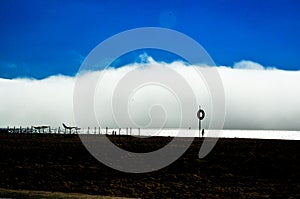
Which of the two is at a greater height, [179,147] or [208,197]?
[179,147]

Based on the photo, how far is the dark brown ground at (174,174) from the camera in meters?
38.2

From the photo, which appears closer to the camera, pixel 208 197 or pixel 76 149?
pixel 208 197

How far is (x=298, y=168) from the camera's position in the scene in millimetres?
48188

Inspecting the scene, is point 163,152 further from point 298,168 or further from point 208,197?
point 208,197

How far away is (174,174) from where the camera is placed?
45062mm

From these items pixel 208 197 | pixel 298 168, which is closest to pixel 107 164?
pixel 208 197

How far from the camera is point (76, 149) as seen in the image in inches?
2253

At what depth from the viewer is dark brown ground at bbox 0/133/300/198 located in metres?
38.2

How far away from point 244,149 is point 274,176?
39.6ft

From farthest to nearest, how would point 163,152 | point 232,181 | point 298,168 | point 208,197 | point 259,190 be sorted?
point 163,152 < point 298,168 < point 232,181 < point 259,190 < point 208,197

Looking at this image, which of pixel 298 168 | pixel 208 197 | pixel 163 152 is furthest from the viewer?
pixel 163 152

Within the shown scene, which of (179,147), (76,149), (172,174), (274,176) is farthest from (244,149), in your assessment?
(76,149)

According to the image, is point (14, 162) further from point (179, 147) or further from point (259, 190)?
point (259, 190)

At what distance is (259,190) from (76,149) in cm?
2612
